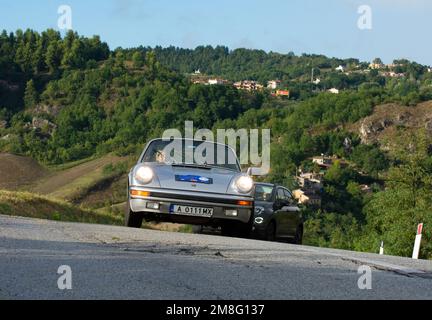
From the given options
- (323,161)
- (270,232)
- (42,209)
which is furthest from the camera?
(323,161)

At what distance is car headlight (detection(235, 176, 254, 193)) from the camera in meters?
12.3

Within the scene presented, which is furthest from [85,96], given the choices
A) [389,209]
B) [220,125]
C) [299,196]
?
[389,209]

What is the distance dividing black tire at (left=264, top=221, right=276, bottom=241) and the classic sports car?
129 inches

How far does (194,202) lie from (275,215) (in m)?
4.47

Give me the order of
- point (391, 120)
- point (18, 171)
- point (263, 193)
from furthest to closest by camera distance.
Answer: point (391, 120), point (18, 171), point (263, 193)

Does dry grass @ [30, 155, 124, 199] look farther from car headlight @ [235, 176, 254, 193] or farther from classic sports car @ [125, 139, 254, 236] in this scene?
car headlight @ [235, 176, 254, 193]

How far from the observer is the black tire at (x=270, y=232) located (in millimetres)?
16031

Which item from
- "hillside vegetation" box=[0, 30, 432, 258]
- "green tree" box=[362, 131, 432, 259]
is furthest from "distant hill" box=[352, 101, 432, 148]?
"green tree" box=[362, 131, 432, 259]

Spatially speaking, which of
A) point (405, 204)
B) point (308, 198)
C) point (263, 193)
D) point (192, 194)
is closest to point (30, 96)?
point (308, 198)

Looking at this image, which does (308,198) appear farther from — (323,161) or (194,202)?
(194,202)

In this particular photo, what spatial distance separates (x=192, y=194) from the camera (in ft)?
39.7

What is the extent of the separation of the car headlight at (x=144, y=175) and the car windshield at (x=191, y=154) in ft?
1.65

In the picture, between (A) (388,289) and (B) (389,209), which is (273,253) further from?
(B) (389,209)

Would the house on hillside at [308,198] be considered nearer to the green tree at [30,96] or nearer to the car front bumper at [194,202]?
the car front bumper at [194,202]
